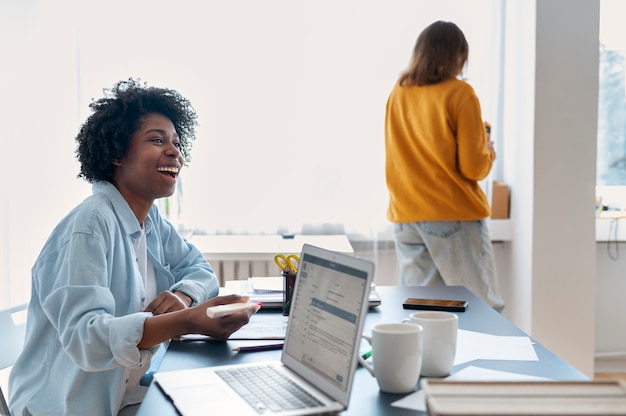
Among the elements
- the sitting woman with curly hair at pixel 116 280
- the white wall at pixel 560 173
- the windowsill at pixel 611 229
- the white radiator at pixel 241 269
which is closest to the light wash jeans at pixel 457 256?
the white wall at pixel 560 173

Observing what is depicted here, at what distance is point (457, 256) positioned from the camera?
2.72 metres

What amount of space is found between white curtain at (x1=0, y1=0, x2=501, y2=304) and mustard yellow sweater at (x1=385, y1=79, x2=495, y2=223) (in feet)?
2.17

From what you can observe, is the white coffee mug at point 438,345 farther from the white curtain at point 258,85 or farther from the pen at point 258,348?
the white curtain at point 258,85

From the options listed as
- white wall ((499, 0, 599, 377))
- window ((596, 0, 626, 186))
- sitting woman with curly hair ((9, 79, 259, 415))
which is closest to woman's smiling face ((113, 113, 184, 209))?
sitting woman with curly hair ((9, 79, 259, 415))

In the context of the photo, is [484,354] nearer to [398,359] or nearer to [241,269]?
[398,359]

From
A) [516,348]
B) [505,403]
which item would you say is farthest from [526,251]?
[505,403]

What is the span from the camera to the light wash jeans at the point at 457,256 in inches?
107

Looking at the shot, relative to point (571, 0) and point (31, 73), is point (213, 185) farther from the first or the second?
point (571, 0)

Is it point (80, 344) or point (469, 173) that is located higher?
point (469, 173)

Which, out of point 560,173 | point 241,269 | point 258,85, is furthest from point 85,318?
point 560,173

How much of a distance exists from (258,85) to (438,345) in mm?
2491

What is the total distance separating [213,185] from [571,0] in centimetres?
189

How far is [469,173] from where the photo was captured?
2684 millimetres

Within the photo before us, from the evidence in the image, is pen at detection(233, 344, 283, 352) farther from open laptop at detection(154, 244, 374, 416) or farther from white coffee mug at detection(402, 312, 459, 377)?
white coffee mug at detection(402, 312, 459, 377)
